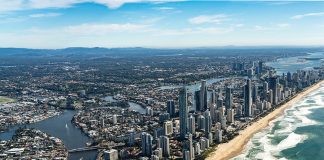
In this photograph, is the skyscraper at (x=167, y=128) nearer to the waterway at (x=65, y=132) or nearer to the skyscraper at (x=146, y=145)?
the skyscraper at (x=146, y=145)

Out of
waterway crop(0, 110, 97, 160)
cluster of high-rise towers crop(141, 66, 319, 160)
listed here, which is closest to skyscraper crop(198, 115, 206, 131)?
cluster of high-rise towers crop(141, 66, 319, 160)

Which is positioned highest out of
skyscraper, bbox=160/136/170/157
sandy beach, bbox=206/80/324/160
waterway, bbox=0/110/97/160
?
skyscraper, bbox=160/136/170/157

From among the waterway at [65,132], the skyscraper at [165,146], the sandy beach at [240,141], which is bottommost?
the waterway at [65,132]

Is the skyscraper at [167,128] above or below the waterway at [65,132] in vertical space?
above

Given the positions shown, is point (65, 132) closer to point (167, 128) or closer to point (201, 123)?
point (167, 128)

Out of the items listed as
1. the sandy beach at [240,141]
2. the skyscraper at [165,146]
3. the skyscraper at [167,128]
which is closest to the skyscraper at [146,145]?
the skyscraper at [165,146]

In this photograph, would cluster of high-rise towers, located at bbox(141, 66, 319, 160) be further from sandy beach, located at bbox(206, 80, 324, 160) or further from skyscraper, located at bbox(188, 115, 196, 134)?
sandy beach, located at bbox(206, 80, 324, 160)

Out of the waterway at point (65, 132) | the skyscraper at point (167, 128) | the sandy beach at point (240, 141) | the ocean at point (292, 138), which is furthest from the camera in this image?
the skyscraper at point (167, 128)

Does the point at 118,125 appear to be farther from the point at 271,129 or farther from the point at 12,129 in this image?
the point at 271,129

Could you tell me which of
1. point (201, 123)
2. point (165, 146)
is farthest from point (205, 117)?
point (165, 146)
